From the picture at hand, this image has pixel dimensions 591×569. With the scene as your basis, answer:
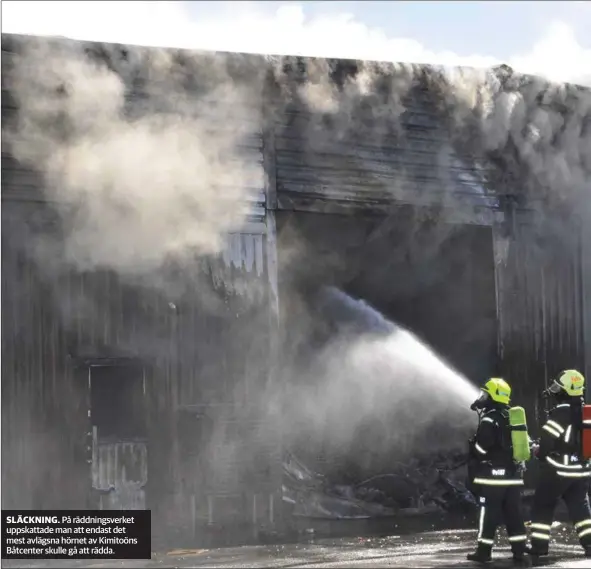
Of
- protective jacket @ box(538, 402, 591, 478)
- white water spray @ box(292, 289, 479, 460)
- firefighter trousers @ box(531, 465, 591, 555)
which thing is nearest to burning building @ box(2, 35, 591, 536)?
white water spray @ box(292, 289, 479, 460)

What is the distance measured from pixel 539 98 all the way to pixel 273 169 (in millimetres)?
2972

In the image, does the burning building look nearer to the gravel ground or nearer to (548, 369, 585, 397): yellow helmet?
the gravel ground

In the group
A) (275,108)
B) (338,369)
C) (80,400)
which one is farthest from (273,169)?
(80,400)

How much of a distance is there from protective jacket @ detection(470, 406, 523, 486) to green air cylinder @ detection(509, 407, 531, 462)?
0.18 ft

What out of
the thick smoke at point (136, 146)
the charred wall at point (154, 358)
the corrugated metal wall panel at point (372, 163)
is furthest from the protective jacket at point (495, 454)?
the thick smoke at point (136, 146)

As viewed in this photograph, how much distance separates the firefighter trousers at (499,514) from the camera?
760 cm

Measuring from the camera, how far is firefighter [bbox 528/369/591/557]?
25.6 feet

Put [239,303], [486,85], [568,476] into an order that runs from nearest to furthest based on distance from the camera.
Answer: [568,476] → [239,303] → [486,85]

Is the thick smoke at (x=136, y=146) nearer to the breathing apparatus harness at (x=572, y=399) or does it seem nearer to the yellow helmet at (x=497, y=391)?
the yellow helmet at (x=497, y=391)

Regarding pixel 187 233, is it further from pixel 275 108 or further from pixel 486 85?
pixel 486 85

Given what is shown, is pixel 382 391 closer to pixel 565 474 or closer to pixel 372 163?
pixel 565 474

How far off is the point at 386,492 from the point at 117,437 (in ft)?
8.54

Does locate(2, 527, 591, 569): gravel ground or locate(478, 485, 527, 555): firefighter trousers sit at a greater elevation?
locate(478, 485, 527, 555): firefighter trousers

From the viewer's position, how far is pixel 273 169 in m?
8.59
